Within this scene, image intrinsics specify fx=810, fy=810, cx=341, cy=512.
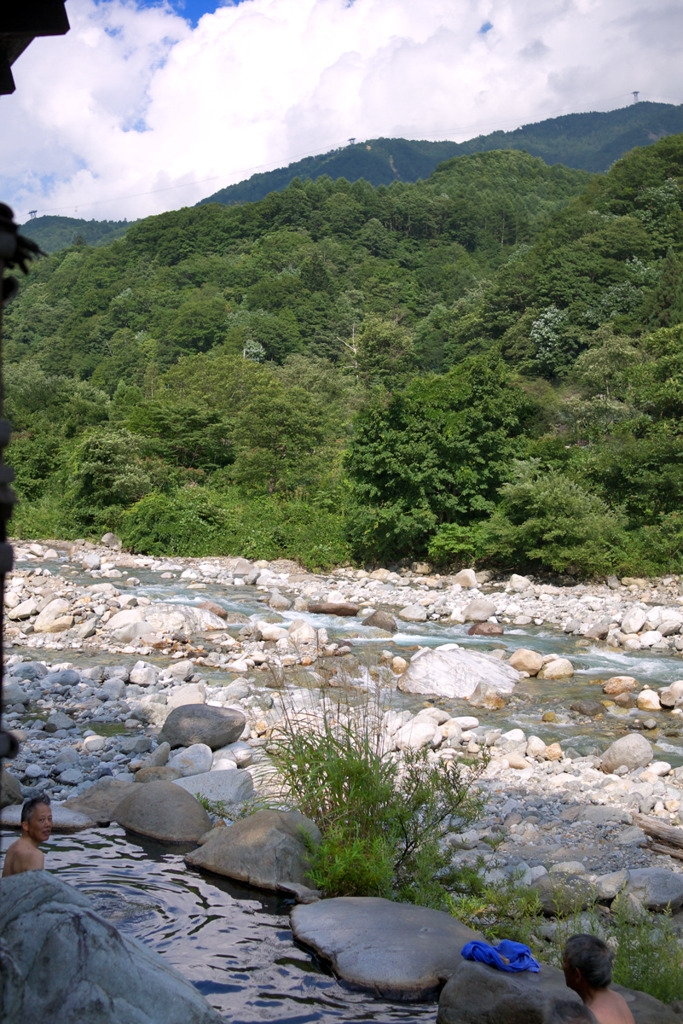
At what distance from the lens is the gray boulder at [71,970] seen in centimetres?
263

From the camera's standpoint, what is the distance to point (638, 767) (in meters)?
7.10

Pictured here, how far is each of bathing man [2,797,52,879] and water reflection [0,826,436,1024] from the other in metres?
0.69

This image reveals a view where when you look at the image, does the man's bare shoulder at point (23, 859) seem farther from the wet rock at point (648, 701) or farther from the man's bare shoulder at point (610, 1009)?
the wet rock at point (648, 701)

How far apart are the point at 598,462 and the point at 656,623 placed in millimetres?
7329

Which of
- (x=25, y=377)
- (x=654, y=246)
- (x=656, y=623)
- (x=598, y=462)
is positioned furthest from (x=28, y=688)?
(x=654, y=246)

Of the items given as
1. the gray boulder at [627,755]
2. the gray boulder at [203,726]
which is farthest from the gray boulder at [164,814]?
the gray boulder at [627,755]

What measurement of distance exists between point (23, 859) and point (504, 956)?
2.16m

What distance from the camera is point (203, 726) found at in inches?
283

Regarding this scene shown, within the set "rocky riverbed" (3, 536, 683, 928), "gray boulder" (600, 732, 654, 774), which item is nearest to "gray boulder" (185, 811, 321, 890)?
"rocky riverbed" (3, 536, 683, 928)

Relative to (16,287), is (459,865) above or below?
below

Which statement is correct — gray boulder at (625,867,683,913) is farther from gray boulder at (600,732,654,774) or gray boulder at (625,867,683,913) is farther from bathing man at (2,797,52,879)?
bathing man at (2,797,52,879)

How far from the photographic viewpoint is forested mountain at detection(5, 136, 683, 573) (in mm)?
18828

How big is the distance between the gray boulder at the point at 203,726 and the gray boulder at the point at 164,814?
1.51m

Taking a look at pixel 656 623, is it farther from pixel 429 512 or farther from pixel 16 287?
pixel 16 287
